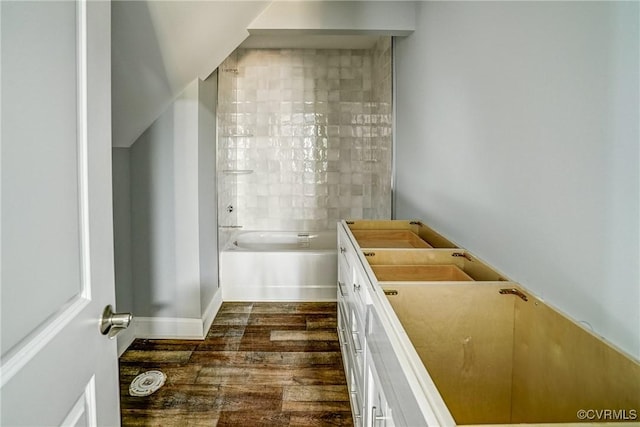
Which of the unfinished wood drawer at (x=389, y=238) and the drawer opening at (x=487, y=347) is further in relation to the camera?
the unfinished wood drawer at (x=389, y=238)

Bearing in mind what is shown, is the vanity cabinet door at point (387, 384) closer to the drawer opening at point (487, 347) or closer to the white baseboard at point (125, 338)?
the drawer opening at point (487, 347)

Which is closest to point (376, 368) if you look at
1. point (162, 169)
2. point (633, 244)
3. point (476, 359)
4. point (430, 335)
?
point (430, 335)

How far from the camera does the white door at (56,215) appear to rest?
0.60 m

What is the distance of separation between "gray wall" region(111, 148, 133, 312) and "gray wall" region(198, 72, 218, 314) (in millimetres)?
459

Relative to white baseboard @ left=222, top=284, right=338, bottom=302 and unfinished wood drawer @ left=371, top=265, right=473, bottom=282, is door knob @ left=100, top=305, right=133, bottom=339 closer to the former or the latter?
unfinished wood drawer @ left=371, top=265, right=473, bottom=282

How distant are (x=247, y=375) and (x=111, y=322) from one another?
1.68 m

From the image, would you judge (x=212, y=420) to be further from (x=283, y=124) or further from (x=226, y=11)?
(x=283, y=124)

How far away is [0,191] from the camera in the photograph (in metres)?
0.58

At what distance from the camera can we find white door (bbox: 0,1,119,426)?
602 mm

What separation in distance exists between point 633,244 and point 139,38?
193 centimetres

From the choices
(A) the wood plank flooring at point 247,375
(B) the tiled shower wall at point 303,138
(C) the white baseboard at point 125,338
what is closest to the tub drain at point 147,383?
(A) the wood plank flooring at point 247,375

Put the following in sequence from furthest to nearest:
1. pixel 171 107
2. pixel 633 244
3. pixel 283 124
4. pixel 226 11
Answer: pixel 283 124, pixel 171 107, pixel 226 11, pixel 633 244

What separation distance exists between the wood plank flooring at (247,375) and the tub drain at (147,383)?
0.11 feet

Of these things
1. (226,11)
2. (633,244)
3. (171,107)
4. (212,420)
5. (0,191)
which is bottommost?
(212,420)
